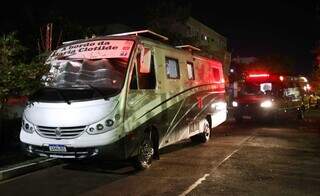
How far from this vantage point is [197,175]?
9.95 meters

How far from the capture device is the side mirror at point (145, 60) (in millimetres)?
10455

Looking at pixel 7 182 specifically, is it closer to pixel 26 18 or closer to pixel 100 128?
pixel 100 128

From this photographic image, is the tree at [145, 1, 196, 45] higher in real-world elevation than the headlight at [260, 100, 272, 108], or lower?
higher

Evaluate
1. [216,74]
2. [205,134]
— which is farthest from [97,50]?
[216,74]

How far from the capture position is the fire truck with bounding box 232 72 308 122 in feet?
79.4

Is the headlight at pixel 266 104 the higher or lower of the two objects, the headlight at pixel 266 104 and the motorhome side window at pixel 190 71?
the lower

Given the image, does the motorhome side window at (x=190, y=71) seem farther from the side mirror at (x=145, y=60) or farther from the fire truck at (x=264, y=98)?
the fire truck at (x=264, y=98)

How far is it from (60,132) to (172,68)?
3.78m

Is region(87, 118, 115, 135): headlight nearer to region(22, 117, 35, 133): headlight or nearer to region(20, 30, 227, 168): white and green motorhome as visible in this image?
region(20, 30, 227, 168): white and green motorhome

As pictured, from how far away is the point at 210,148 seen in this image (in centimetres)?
1400

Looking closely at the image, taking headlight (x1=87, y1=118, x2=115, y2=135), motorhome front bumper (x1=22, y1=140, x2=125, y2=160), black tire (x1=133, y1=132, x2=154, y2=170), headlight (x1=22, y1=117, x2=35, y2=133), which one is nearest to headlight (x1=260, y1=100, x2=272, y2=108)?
black tire (x1=133, y1=132, x2=154, y2=170)

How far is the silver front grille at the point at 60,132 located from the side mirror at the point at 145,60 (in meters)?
1.90

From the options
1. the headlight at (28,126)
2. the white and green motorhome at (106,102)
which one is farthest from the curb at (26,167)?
the headlight at (28,126)

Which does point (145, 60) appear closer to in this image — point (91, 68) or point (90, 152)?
point (91, 68)
